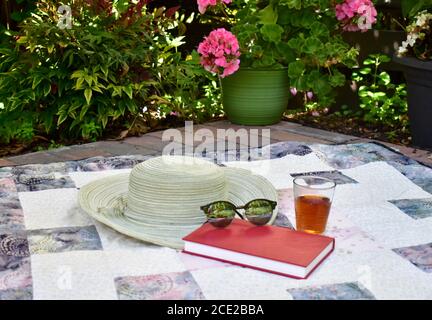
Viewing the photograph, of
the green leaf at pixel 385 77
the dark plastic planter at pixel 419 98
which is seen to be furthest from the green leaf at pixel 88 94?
the green leaf at pixel 385 77

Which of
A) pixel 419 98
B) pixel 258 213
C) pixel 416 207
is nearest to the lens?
pixel 258 213

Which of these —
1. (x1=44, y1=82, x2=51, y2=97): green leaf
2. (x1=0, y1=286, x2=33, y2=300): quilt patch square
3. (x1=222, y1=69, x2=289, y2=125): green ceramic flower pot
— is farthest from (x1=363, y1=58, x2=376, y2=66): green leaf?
(x1=0, y1=286, x2=33, y2=300): quilt patch square

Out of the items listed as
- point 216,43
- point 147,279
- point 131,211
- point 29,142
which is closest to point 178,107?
point 216,43

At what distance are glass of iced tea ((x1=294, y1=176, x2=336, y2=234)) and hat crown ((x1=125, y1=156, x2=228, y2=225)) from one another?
212 millimetres

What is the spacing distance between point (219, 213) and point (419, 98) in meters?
2.04

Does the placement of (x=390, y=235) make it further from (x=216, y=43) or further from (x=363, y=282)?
(x=216, y=43)

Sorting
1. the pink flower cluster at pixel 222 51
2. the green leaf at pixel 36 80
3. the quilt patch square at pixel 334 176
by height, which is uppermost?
the pink flower cluster at pixel 222 51

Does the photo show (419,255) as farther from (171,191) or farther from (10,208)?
(10,208)

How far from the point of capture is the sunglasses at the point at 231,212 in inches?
69.8

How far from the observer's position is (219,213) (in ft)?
5.81

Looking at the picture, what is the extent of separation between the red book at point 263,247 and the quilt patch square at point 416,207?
0.53 metres

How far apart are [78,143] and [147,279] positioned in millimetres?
2042

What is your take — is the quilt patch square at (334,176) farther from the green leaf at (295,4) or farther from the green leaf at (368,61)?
the green leaf at (368,61)

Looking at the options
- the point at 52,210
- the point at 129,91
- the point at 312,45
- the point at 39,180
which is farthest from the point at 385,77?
the point at 52,210
